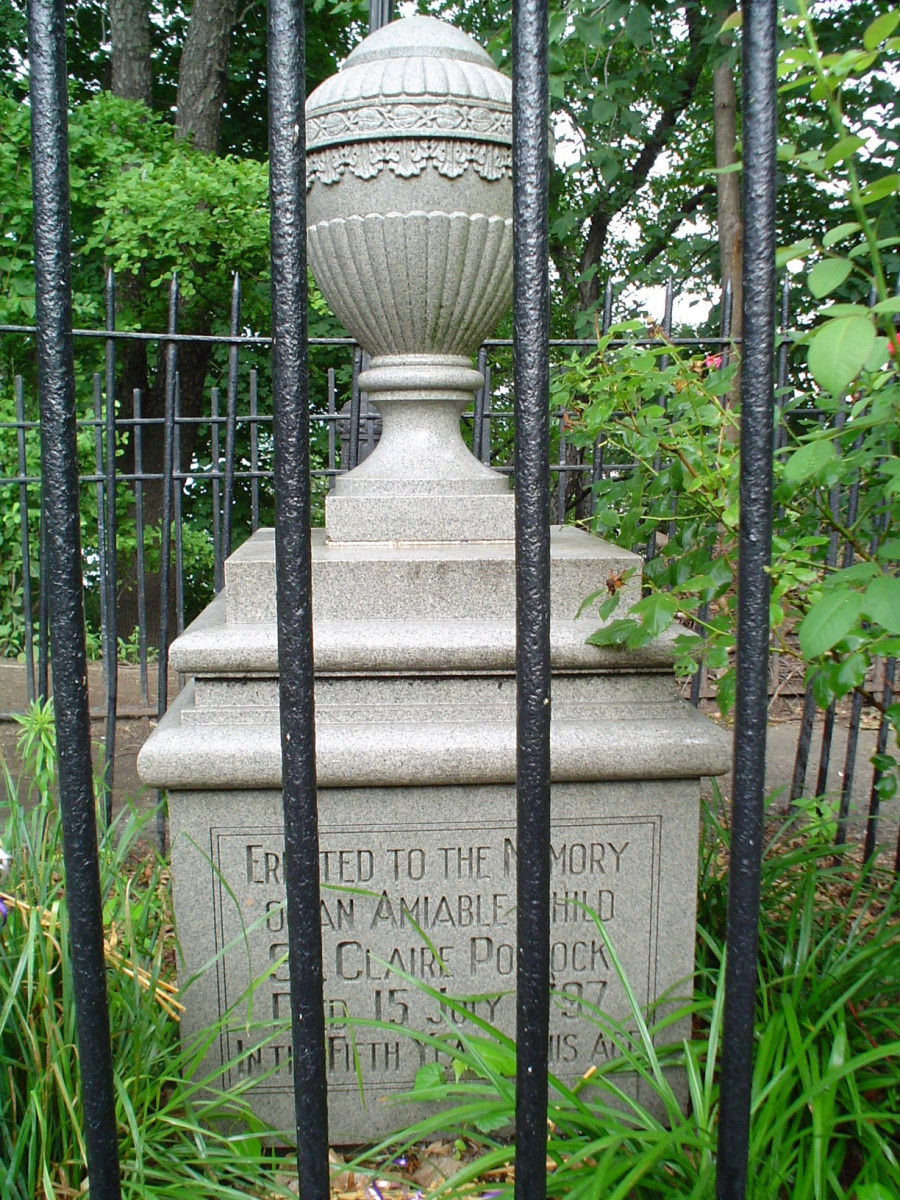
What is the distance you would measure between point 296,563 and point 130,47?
970 centimetres

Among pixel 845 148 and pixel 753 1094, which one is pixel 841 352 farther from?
pixel 753 1094

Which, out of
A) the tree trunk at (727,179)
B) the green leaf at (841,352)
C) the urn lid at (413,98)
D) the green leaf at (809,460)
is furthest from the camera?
the tree trunk at (727,179)

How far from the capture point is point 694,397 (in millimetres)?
2168

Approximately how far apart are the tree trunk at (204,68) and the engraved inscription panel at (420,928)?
8.37 meters

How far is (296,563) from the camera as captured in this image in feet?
2.94

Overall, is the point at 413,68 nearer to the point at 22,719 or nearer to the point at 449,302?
the point at 449,302

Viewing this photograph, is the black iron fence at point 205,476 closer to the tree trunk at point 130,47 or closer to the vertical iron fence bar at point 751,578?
the vertical iron fence bar at point 751,578

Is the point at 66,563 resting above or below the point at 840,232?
below

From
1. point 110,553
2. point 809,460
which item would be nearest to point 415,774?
point 809,460

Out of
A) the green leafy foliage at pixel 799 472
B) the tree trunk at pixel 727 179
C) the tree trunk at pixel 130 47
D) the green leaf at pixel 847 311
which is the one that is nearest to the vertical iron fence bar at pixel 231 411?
the green leafy foliage at pixel 799 472

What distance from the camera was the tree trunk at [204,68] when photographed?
870 cm

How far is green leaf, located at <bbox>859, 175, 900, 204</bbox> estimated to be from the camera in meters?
1.16

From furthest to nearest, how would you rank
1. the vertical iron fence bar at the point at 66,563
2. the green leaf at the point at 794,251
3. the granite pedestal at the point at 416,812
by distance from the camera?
the granite pedestal at the point at 416,812, the green leaf at the point at 794,251, the vertical iron fence bar at the point at 66,563

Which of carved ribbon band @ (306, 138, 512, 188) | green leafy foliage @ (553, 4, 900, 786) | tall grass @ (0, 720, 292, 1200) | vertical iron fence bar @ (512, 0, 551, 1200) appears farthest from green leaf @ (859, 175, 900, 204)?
tall grass @ (0, 720, 292, 1200)
